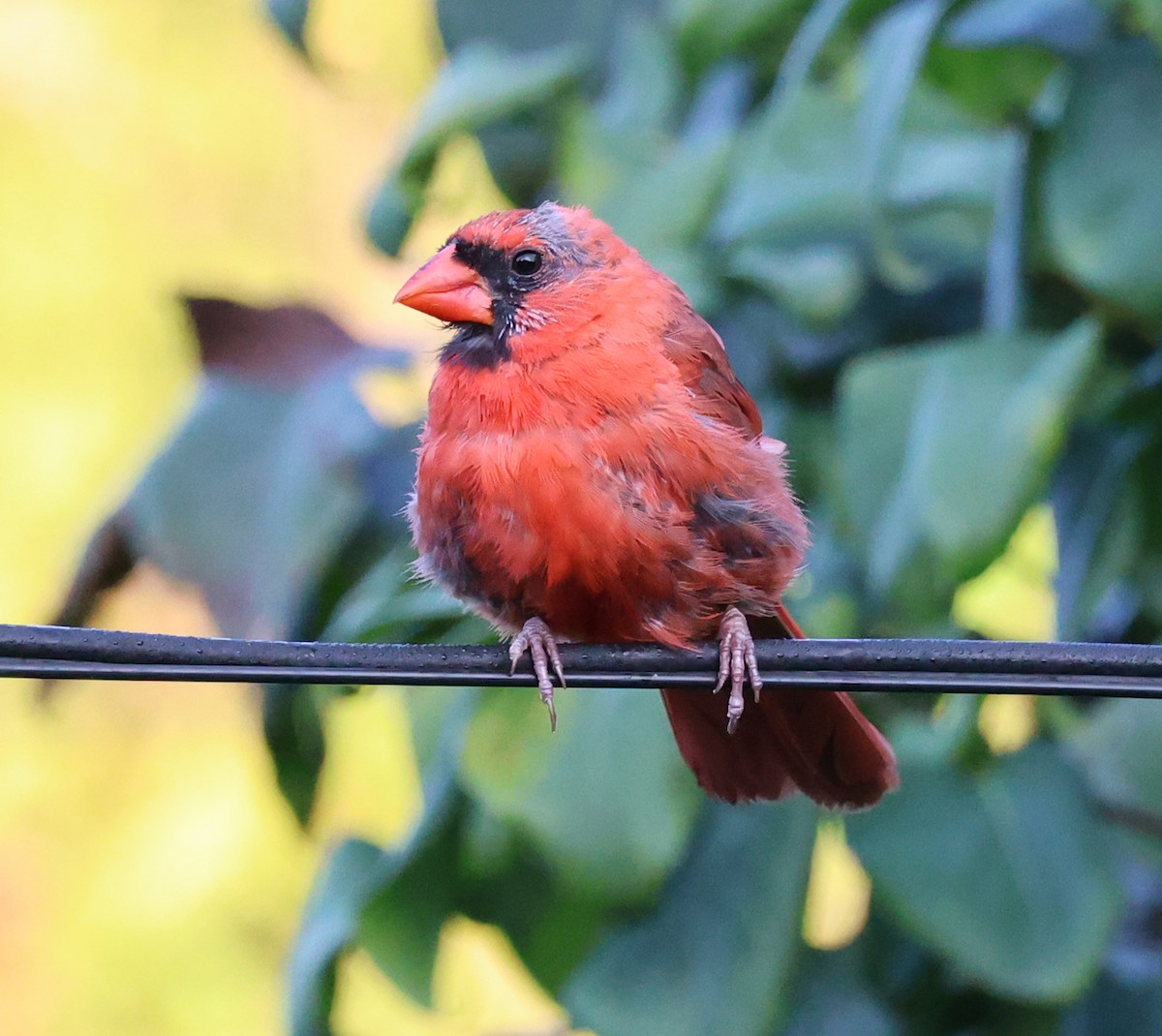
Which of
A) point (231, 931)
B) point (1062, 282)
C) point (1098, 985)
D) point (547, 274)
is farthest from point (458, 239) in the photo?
point (231, 931)

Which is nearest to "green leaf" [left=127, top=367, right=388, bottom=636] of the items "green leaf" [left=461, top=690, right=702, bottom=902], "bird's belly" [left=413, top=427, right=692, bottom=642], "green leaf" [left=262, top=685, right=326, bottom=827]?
"green leaf" [left=262, top=685, right=326, bottom=827]

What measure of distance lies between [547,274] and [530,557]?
0.42 metres

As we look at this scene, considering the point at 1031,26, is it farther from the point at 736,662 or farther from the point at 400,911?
the point at 400,911

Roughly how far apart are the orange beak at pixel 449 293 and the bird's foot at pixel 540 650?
390mm

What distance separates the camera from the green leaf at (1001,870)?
2.33m

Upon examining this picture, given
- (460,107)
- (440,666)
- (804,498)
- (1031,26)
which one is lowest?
(440,666)

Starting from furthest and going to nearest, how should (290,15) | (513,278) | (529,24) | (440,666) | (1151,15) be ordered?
(529,24), (290,15), (513,278), (1151,15), (440,666)

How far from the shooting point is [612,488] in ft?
6.66

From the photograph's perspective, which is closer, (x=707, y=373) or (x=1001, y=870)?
(x=707, y=373)

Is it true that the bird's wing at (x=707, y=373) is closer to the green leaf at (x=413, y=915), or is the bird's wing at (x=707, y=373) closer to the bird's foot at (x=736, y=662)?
the bird's foot at (x=736, y=662)

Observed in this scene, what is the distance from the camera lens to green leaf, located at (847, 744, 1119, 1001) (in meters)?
2.33

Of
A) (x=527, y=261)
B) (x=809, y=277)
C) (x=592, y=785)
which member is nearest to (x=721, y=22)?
(x=809, y=277)

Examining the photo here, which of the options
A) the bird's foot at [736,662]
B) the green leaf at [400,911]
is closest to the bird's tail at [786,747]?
the bird's foot at [736,662]

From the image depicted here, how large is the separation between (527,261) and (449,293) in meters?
0.11
